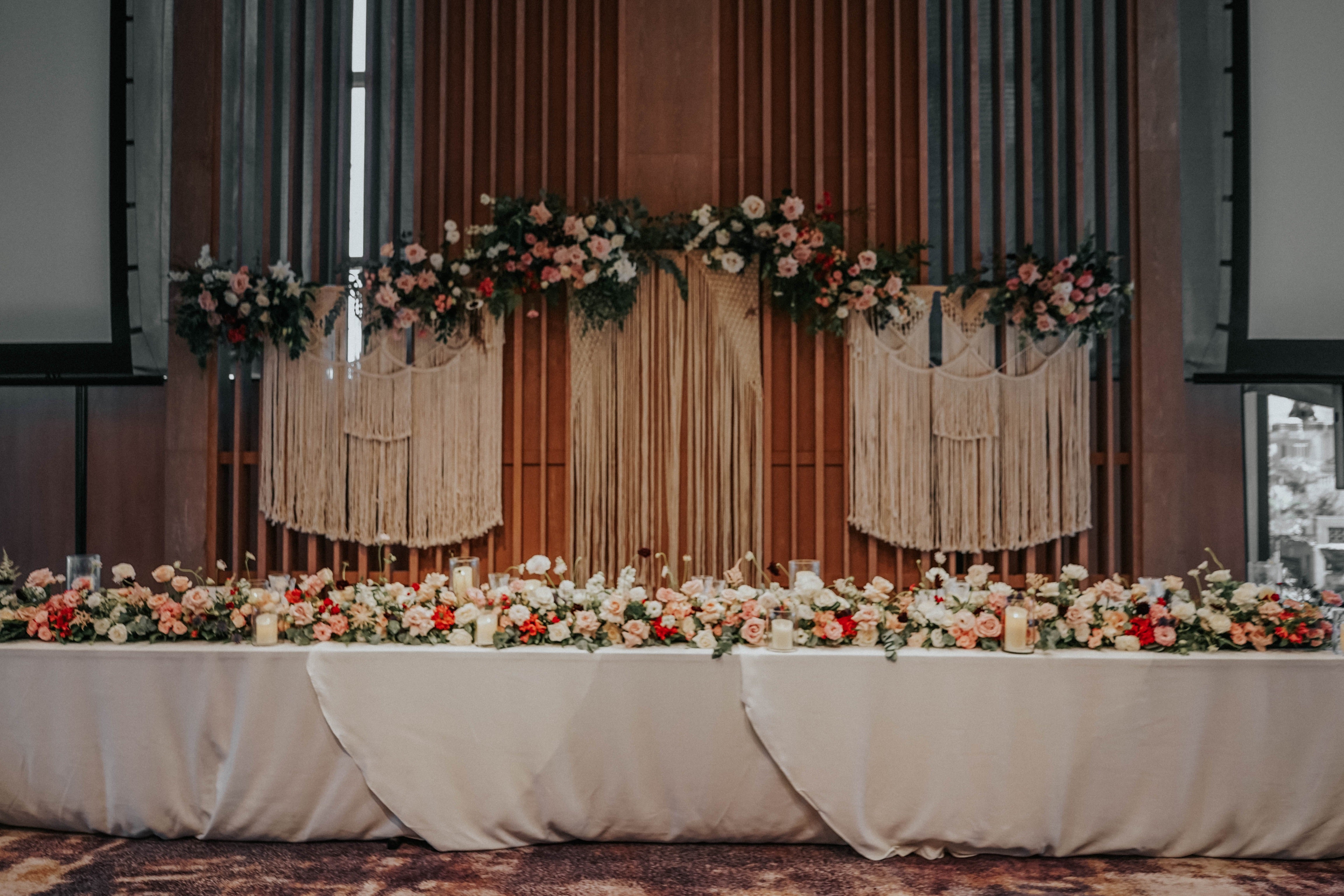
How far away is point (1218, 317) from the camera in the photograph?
4359 millimetres

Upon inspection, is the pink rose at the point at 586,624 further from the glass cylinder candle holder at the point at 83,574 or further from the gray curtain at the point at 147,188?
the gray curtain at the point at 147,188

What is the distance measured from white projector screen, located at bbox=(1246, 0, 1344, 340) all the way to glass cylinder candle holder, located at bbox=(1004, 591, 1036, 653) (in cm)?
258

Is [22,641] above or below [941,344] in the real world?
below

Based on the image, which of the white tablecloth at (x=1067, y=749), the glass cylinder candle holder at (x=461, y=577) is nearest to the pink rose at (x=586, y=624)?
the glass cylinder candle holder at (x=461, y=577)

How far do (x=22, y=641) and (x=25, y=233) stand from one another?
2.72 m

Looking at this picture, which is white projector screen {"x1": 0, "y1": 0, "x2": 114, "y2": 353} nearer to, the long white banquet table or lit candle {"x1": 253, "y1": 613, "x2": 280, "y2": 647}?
the long white banquet table

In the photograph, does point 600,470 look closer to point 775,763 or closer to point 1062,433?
point 775,763

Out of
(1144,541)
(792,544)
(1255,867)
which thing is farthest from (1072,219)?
(1255,867)

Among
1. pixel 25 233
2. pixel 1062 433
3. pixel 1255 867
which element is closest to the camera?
pixel 1255 867

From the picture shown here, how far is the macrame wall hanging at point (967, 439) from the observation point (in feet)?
14.1

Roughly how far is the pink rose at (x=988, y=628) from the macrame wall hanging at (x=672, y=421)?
169cm

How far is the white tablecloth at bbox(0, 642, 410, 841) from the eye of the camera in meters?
2.77

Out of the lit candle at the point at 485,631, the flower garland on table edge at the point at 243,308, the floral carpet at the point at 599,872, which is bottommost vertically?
the floral carpet at the point at 599,872

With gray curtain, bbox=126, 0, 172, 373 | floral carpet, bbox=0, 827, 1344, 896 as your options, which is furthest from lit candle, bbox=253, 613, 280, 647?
gray curtain, bbox=126, 0, 172, 373
